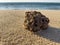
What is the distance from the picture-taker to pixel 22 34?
1086cm

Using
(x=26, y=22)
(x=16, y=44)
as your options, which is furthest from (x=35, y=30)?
(x=16, y=44)

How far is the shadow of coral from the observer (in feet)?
35.2

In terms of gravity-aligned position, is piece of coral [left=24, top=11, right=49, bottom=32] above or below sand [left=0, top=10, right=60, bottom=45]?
above

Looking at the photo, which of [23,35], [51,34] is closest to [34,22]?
[23,35]

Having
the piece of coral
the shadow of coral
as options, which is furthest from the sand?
the piece of coral

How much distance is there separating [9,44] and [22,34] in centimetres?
110

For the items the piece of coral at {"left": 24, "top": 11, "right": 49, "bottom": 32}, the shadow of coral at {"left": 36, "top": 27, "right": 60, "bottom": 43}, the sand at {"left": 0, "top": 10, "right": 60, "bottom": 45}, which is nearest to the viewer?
the sand at {"left": 0, "top": 10, "right": 60, "bottom": 45}

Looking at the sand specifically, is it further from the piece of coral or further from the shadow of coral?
the piece of coral

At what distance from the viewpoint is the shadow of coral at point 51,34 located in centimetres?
1074

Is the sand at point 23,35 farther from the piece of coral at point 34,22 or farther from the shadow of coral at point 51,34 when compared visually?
the piece of coral at point 34,22

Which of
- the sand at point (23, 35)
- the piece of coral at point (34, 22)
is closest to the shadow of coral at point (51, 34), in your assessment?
the sand at point (23, 35)

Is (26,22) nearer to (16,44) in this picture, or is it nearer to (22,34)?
(22,34)

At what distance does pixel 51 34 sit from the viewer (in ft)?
36.6

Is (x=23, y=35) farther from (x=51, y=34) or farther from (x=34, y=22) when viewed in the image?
(x=51, y=34)
